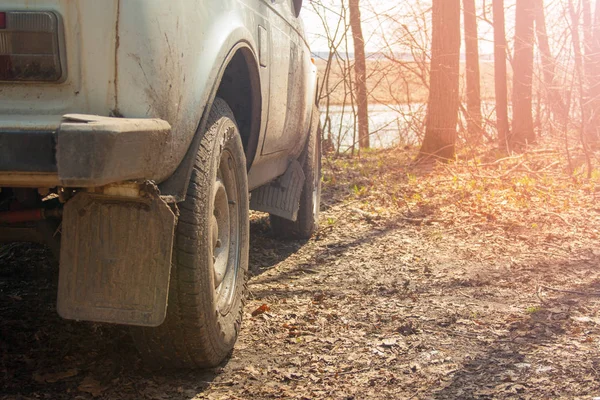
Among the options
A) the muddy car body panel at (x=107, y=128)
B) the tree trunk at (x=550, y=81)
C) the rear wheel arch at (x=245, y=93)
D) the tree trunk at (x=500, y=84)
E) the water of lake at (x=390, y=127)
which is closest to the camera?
the muddy car body panel at (x=107, y=128)

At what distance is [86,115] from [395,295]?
8.30ft

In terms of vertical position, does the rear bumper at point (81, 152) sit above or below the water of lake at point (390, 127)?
below

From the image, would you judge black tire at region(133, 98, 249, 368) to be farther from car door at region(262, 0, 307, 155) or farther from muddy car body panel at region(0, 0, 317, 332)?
car door at region(262, 0, 307, 155)

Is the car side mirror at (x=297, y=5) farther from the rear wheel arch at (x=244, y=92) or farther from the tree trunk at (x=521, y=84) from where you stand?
the tree trunk at (x=521, y=84)

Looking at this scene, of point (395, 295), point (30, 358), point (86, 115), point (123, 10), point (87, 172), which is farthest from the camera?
point (395, 295)

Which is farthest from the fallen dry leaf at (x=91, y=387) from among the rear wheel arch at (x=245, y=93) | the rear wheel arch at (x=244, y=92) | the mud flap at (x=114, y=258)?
the rear wheel arch at (x=245, y=93)

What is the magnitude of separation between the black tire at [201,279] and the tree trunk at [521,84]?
8535mm

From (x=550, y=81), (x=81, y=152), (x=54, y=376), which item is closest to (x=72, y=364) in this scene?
(x=54, y=376)

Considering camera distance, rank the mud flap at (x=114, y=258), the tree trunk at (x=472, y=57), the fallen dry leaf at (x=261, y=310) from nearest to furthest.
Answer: the mud flap at (x=114, y=258), the fallen dry leaf at (x=261, y=310), the tree trunk at (x=472, y=57)

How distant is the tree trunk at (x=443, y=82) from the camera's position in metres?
9.70

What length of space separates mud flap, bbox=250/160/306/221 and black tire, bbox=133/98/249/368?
178cm

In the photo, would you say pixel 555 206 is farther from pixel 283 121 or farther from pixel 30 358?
pixel 30 358

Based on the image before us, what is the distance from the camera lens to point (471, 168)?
26.6ft

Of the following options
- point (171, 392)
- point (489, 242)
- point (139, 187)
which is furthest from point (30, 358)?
point (489, 242)
